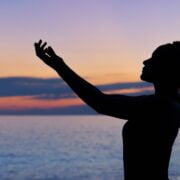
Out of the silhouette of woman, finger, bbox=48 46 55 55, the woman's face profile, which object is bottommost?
the silhouette of woman

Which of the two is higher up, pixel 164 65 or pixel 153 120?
pixel 164 65

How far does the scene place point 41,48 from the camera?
319cm

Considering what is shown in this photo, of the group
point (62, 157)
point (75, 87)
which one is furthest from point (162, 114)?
point (62, 157)

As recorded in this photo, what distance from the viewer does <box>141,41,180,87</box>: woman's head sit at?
3368 mm

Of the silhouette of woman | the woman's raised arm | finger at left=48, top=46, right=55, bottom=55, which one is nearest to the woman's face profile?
the silhouette of woman

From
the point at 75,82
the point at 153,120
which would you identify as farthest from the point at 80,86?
the point at 153,120

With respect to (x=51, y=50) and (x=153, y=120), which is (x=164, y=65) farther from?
(x=51, y=50)

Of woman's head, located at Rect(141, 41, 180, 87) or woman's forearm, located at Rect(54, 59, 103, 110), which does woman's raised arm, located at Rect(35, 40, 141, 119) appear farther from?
woman's head, located at Rect(141, 41, 180, 87)

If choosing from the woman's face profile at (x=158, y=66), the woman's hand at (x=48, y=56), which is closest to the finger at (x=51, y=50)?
the woman's hand at (x=48, y=56)

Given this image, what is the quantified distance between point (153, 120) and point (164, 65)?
32 centimetres

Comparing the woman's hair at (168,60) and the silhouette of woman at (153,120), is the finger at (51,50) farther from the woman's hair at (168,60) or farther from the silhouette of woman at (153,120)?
the woman's hair at (168,60)

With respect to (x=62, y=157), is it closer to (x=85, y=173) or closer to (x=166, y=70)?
(x=85, y=173)

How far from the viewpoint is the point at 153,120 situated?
11.0ft

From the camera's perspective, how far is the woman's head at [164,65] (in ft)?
11.1
